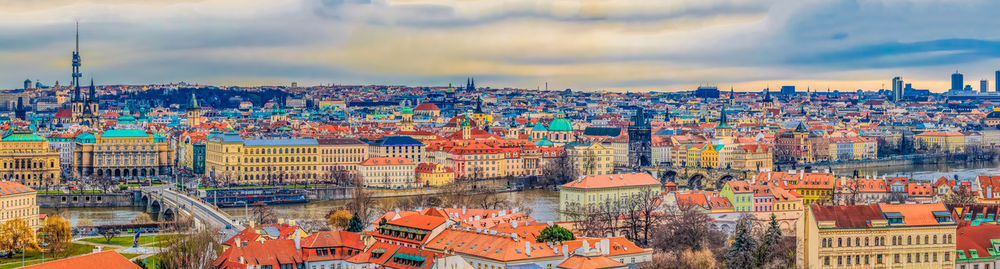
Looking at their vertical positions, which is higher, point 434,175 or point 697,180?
point 434,175

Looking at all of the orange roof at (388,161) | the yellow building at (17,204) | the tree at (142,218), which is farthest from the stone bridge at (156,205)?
the orange roof at (388,161)

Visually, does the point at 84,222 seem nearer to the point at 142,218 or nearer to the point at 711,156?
the point at 142,218

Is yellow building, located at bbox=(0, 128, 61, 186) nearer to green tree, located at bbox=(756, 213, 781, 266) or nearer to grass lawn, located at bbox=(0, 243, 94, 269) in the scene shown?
grass lawn, located at bbox=(0, 243, 94, 269)

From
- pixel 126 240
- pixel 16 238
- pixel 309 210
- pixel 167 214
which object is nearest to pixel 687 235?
pixel 126 240

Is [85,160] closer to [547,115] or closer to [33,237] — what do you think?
[33,237]

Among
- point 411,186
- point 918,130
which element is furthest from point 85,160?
point 918,130

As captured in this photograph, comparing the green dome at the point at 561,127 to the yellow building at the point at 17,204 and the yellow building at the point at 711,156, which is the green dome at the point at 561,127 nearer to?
the yellow building at the point at 711,156
